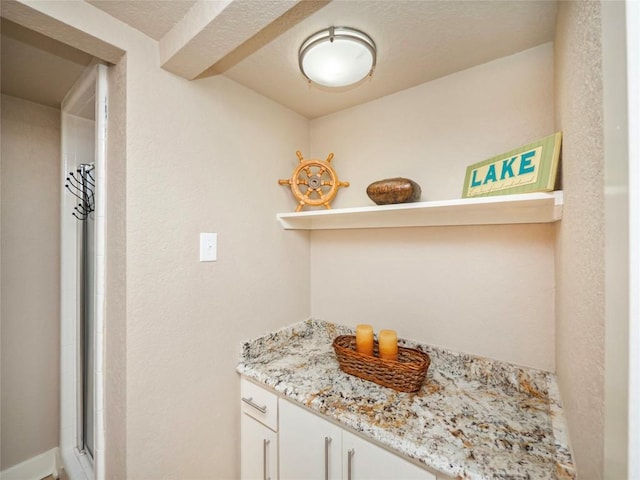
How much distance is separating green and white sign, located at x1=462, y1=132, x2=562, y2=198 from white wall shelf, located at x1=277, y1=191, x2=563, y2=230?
5 centimetres

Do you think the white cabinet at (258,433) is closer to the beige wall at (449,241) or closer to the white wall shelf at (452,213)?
the beige wall at (449,241)

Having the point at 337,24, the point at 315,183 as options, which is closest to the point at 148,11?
the point at 337,24

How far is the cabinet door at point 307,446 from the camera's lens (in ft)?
3.24

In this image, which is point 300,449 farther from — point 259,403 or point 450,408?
point 450,408

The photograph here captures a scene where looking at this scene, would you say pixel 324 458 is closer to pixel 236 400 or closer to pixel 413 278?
pixel 236 400

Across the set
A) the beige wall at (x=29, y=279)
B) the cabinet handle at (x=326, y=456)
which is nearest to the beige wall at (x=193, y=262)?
the cabinet handle at (x=326, y=456)

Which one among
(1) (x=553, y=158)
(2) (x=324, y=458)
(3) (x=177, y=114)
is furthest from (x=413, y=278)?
(3) (x=177, y=114)

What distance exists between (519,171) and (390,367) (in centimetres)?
89

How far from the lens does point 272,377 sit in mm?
1184

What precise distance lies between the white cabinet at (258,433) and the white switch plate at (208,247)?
629 millimetres

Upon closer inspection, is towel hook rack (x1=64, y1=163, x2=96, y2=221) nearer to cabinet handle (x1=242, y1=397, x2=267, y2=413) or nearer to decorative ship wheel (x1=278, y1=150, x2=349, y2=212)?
decorative ship wheel (x1=278, y1=150, x2=349, y2=212)

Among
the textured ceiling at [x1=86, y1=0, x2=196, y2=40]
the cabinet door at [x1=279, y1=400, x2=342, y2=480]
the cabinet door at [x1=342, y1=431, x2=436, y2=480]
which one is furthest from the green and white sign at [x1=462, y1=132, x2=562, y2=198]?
the textured ceiling at [x1=86, y1=0, x2=196, y2=40]

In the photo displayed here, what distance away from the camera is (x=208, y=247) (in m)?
1.21

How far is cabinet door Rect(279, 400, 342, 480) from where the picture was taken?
99cm
